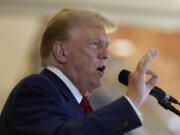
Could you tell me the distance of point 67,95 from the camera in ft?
4.47

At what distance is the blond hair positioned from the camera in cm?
149

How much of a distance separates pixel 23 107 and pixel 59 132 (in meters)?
0.15

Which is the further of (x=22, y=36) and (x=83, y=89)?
(x=22, y=36)

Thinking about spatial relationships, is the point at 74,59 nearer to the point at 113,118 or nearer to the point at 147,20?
the point at 113,118

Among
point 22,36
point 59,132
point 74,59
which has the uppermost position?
point 74,59

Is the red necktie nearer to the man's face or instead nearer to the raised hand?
the man's face

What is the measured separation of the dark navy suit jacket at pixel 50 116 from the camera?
1120 millimetres

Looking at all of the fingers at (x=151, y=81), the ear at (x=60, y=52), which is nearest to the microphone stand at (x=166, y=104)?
the fingers at (x=151, y=81)

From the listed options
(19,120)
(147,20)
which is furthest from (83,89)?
(147,20)

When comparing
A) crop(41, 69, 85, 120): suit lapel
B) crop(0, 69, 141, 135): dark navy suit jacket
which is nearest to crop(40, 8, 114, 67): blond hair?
crop(41, 69, 85, 120): suit lapel

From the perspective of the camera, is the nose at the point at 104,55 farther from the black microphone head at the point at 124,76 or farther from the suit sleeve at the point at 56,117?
the suit sleeve at the point at 56,117

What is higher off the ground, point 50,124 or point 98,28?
point 98,28

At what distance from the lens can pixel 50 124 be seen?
44.4 inches

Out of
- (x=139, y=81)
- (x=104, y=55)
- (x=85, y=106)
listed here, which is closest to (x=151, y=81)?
(x=139, y=81)
